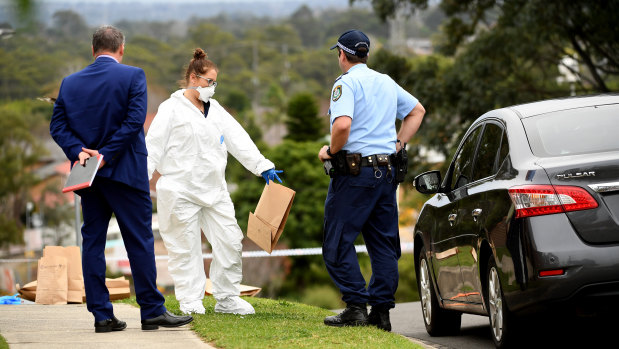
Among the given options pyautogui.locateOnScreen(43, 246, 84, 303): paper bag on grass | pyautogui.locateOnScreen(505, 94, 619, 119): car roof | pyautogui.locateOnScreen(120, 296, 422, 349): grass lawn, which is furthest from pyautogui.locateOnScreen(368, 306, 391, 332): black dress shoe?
pyautogui.locateOnScreen(43, 246, 84, 303): paper bag on grass

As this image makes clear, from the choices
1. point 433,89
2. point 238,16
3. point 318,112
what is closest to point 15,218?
point 318,112

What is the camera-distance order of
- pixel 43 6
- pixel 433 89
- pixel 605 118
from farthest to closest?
pixel 433 89 → pixel 605 118 → pixel 43 6

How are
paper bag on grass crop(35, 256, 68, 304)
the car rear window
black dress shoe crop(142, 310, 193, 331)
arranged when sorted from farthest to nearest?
paper bag on grass crop(35, 256, 68, 304) < black dress shoe crop(142, 310, 193, 331) < the car rear window

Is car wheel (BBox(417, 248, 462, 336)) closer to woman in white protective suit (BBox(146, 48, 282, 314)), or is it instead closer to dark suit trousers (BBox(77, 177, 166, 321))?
woman in white protective suit (BBox(146, 48, 282, 314))

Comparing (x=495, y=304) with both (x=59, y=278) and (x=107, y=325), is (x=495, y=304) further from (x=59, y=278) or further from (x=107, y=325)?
(x=59, y=278)

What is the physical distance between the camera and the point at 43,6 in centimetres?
279

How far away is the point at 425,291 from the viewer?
Result: 8258mm

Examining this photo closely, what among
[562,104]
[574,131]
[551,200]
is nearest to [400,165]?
[562,104]

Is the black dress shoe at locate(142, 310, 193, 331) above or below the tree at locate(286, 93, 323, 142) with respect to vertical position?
below

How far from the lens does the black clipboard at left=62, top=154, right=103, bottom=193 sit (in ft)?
20.3

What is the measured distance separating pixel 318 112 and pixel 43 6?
80722 mm

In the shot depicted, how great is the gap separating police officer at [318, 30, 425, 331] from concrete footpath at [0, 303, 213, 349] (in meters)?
1.15

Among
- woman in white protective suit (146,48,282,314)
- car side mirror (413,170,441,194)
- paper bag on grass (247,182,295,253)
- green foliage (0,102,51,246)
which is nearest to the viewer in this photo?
car side mirror (413,170,441,194)

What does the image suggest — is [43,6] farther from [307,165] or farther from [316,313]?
[307,165]
